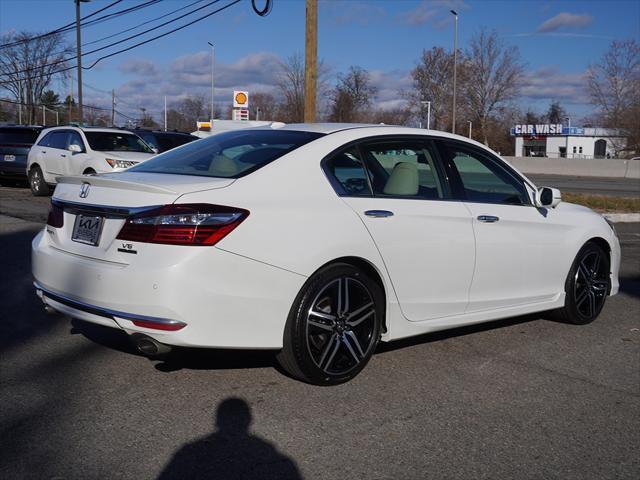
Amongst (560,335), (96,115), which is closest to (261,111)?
(96,115)

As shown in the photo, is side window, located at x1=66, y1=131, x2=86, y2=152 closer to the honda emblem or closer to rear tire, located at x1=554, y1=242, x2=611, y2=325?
the honda emblem

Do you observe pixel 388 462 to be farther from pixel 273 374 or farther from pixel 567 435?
pixel 273 374

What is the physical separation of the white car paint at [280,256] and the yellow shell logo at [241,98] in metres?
20.9

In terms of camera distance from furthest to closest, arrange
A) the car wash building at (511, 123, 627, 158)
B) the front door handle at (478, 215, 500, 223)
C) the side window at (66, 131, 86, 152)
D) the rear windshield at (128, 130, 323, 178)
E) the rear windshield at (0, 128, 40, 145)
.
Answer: the car wash building at (511, 123, 627, 158) → the rear windshield at (0, 128, 40, 145) → the side window at (66, 131, 86, 152) → the front door handle at (478, 215, 500, 223) → the rear windshield at (128, 130, 323, 178)

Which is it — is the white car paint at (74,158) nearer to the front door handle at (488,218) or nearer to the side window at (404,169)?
the side window at (404,169)

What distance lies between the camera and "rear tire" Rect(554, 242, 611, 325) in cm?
624

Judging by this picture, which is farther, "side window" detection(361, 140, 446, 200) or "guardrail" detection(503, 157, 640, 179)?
"guardrail" detection(503, 157, 640, 179)

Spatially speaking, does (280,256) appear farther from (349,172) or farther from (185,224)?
(349,172)

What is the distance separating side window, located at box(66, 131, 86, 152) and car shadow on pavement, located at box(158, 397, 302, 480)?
13486 mm

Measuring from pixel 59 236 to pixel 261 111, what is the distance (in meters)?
52.3

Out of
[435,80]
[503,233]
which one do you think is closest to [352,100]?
[435,80]

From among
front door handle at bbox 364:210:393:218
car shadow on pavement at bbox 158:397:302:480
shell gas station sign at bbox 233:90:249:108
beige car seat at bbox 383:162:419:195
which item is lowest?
car shadow on pavement at bbox 158:397:302:480

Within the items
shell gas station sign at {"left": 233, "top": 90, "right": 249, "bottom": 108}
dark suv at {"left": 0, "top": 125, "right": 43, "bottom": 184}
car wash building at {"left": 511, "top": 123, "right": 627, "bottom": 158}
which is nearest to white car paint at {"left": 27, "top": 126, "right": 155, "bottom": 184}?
dark suv at {"left": 0, "top": 125, "right": 43, "bottom": 184}

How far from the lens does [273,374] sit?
4727 mm
